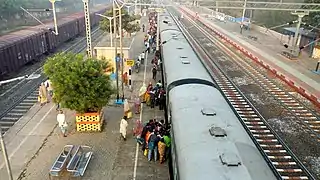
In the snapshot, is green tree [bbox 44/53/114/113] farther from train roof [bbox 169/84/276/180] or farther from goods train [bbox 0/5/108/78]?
goods train [bbox 0/5/108/78]

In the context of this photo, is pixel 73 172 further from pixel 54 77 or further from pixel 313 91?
pixel 313 91

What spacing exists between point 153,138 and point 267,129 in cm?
660

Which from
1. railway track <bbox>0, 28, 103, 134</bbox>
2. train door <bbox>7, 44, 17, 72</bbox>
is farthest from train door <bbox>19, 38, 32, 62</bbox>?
railway track <bbox>0, 28, 103, 134</bbox>

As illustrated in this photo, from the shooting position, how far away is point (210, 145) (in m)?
7.43

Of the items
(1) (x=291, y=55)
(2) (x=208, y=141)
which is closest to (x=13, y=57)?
(2) (x=208, y=141)

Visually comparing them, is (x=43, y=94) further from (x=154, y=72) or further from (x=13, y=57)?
(x=154, y=72)

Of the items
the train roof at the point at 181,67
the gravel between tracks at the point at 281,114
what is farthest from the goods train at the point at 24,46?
the gravel between tracks at the point at 281,114

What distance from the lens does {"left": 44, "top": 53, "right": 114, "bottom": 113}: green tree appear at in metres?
13.2

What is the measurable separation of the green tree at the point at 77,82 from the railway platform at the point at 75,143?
1706mm

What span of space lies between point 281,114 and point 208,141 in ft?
36.0

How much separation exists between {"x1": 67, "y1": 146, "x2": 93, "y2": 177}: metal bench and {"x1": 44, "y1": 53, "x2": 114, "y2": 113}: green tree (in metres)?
2.20

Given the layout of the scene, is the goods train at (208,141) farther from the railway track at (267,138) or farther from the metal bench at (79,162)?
the metal bench at (79,162)

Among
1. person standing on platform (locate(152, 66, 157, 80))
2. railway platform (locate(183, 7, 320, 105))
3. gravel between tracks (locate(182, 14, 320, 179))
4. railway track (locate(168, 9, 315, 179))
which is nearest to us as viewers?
railway track (locate(168, 9, 315, 179))

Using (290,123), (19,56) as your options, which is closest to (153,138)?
(290,123)
